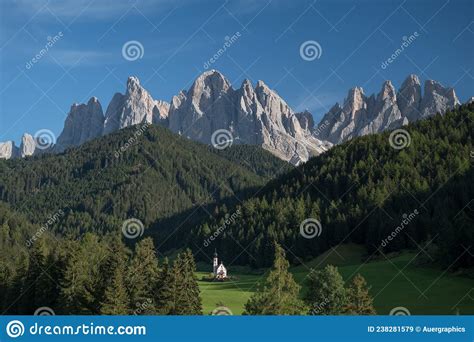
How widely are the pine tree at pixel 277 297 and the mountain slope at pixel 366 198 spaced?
67907 millimetres

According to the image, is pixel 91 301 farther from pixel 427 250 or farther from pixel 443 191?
pixel 443 191

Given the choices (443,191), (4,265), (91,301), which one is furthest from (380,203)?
(91,301)

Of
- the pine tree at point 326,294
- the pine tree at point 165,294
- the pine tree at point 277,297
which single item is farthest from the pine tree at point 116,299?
the pine tree at point 326,294

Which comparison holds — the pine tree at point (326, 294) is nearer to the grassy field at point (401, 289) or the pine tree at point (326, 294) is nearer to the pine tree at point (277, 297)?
the pine tree at point (277, 297)

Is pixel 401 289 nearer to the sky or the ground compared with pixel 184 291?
nearer to the ground

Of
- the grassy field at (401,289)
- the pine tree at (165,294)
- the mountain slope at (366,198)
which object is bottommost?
the grassy field at (401,289)

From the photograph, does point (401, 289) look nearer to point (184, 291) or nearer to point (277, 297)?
point (184, 291)

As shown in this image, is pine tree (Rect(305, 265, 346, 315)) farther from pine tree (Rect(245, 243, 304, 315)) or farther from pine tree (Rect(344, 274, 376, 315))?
pine tree (Rect(245, 243, 304, 315))

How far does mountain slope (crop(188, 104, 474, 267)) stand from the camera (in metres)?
129

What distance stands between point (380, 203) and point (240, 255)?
38292 mm

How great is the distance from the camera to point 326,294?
47.2 m

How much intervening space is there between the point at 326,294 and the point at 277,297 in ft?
32.7

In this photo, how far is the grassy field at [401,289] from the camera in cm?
6531

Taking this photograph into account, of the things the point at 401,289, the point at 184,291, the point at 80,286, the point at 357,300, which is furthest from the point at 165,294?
the point at 401,289
